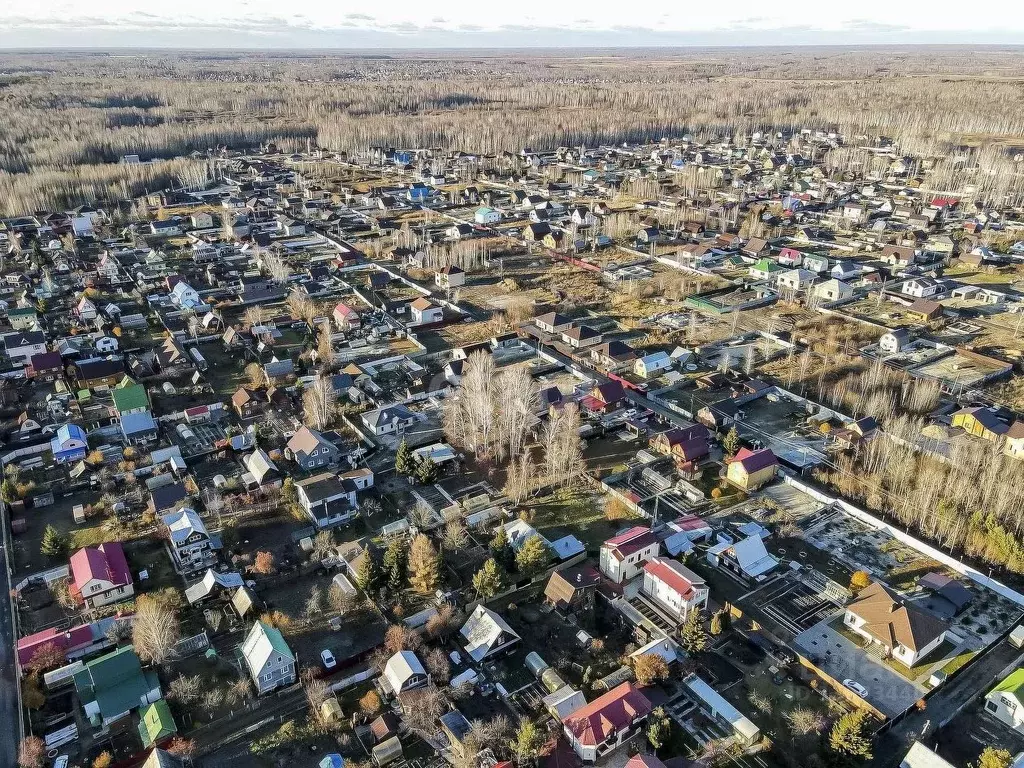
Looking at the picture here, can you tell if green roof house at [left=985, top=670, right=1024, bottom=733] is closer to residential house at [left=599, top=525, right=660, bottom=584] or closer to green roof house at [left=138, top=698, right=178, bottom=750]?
residential house at [left=599, top=525, right=660, bottom=584]

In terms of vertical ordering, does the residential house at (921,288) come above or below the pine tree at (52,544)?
above

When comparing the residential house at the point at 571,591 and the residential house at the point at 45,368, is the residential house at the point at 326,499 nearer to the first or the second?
the residential house at the point at 571,591

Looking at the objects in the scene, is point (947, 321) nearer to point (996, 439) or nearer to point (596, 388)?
point (996, 439)

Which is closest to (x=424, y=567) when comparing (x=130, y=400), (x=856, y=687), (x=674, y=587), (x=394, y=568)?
(x=394, y=568)

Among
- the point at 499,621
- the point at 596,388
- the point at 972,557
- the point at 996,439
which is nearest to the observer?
the point at 499,621

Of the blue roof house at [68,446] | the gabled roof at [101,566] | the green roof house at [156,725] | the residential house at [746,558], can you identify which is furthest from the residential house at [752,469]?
the blue roof house at [68,446]

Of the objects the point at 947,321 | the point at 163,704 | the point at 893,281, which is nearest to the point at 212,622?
the point at 163,704

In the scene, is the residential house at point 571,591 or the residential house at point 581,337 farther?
the residential house at point 581,337

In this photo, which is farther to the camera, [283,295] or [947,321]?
[283,295]
